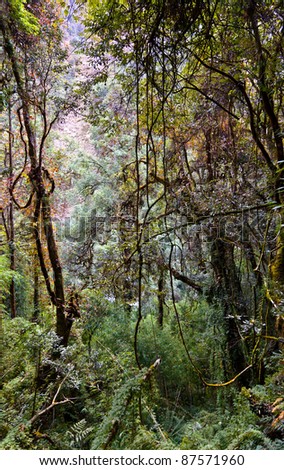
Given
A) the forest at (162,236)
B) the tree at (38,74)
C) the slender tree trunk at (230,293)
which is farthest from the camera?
the slender tree trunk at (230,293)

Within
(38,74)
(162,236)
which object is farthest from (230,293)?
(38,74)

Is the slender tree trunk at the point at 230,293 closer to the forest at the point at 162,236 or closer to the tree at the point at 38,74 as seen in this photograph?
the forest at the point at 162,236

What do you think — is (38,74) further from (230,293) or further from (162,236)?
(230,293)

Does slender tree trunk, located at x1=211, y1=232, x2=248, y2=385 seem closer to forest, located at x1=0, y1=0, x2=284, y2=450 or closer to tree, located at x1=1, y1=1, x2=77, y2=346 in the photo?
forest, located at x1=0, y1=0, x2=284, y2=450

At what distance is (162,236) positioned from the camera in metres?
3.76

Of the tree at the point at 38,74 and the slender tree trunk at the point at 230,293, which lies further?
the slender tree trunk at the point at 230,293

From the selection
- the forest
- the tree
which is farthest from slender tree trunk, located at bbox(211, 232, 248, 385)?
the tree

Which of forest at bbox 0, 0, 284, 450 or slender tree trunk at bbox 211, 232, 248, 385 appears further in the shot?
slender tree trunk at bbox 211, 232, 248, 385

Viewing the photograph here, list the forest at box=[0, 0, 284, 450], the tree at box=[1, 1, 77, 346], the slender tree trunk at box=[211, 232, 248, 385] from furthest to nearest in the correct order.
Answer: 1. the slender tree trunk at box=[211, 232, 248, 385]
2. the tree at box=[1, 1, 77, 346]
3. the forest at box=[0, 0, 284, 450]

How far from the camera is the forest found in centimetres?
226

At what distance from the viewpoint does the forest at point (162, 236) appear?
7.41 ft

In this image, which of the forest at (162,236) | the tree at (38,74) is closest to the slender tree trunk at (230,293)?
the forest at (162,236)

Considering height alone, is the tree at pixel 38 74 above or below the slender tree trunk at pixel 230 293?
above

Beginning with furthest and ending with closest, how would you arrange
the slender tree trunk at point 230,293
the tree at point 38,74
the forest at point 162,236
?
the slender tree trunk at point 230,293 < the tree at point 38,74 < the forest at point 162,236
